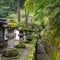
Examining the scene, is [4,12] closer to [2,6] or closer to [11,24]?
[2,6]

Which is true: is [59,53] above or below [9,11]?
below

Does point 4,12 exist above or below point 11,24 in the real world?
above

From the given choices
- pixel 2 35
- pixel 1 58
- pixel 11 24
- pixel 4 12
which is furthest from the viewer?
pixel 4 12

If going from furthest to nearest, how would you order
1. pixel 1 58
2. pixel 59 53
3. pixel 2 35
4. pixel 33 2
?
pixel 2 35 → pixel 33 2 → pixel 1 58 → pixel 59 53

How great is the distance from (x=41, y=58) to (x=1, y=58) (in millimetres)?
8577

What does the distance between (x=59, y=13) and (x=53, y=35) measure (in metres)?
1.14

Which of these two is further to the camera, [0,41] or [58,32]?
[0,41]

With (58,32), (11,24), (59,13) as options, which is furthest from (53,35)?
(11,24)

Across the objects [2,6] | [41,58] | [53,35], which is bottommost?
[41,58]

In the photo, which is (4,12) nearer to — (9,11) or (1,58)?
(9,11)

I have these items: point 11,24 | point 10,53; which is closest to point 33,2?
point 10,53

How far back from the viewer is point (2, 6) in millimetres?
32812

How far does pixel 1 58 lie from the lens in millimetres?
8844

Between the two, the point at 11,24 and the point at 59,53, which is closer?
the point at 59,53
